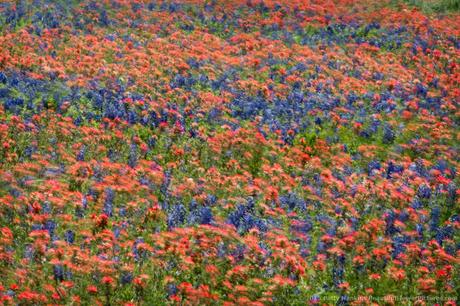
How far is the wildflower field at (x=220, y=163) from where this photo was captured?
7.48 m

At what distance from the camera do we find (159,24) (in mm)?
17875

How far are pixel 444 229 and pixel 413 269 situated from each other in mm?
1236

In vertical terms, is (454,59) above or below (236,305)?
above

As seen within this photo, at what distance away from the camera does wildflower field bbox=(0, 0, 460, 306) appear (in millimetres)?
7484

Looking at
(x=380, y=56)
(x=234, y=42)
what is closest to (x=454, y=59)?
(x=380, y=56)

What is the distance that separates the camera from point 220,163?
10500 millimetres

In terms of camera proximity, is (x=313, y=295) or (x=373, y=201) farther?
(x=373, y=201)

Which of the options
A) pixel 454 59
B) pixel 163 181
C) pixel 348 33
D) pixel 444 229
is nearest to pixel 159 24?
pixel 348 33

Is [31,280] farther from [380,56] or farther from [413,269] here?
[380,56]

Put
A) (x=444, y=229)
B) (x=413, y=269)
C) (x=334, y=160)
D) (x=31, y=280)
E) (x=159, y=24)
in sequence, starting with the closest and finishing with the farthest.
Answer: (x=31, y=280), (x=413, y=269), (x=444, y=229), (x=334, y=160), (x=159, y=24)

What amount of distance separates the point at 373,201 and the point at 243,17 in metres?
11.4

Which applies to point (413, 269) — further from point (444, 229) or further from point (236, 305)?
point (236, 305)

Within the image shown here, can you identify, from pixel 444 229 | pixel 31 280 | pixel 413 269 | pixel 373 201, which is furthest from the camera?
pixel 373 201

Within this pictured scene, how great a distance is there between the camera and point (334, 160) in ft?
36.0
